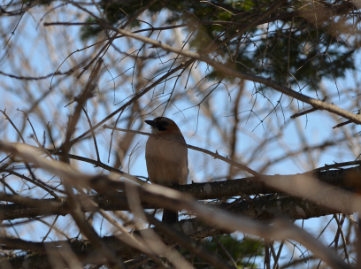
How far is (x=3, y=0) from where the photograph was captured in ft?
13.0

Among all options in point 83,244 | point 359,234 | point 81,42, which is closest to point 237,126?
point 81,42

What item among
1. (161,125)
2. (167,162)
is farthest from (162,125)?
(167,162)

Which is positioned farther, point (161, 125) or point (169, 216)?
point (161, 125)

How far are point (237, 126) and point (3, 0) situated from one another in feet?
20.3

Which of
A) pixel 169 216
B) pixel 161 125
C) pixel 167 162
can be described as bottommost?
pixel 169 216

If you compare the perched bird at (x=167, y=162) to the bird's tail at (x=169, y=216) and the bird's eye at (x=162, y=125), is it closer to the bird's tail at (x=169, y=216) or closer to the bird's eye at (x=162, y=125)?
the bird's tail at (x=169, y=216)

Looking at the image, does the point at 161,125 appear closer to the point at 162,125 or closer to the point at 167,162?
the point at 162,125

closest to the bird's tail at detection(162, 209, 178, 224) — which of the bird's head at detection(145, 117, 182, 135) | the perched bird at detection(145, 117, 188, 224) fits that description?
the perched bird at detection(145, 117, 188, 224)

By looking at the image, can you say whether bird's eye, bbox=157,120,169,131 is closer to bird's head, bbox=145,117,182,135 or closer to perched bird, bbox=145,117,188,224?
bird's head, bbox=145,117,182,135

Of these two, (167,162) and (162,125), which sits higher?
(162,125)

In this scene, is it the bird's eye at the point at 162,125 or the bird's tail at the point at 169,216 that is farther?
the bird's eye at the point at 162,125

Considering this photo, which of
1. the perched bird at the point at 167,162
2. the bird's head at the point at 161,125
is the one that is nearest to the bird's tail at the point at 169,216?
the perched bird at the point at 167,162

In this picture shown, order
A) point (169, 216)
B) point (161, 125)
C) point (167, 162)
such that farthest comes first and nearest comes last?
point (161, 125) → point (167, 162) → point (169, 216)

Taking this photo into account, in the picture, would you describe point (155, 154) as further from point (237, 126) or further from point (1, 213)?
point (237, 126)
